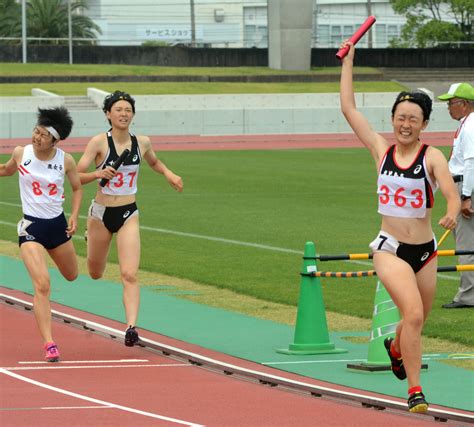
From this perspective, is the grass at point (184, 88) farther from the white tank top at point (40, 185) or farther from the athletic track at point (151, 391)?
the athletic track at point (151, 391)

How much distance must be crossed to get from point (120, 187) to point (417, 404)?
14.8 ft

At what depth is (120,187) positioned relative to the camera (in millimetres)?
12664

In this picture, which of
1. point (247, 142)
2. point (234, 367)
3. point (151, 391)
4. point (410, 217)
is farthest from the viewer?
point (247, 142)

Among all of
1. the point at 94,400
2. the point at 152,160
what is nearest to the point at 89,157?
the point at 152,160

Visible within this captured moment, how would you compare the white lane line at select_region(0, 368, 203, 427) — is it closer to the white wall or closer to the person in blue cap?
the person in blue cap

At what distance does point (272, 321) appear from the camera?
1397 centimetres

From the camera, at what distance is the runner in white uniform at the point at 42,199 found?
38.9 ft

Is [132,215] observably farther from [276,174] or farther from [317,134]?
[317,134]

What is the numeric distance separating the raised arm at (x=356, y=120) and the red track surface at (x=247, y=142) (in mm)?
35708

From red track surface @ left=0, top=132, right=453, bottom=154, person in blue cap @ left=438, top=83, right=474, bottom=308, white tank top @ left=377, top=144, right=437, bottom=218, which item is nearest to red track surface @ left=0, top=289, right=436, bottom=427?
white tank top @ left=377, top=144, right=437, bottom=218

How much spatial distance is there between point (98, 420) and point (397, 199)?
7.88ft

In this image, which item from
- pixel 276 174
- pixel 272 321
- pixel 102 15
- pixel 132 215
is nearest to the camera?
pixel 132 215

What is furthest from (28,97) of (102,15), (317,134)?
(102,15)

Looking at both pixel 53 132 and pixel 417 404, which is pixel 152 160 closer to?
pixel 53 132
